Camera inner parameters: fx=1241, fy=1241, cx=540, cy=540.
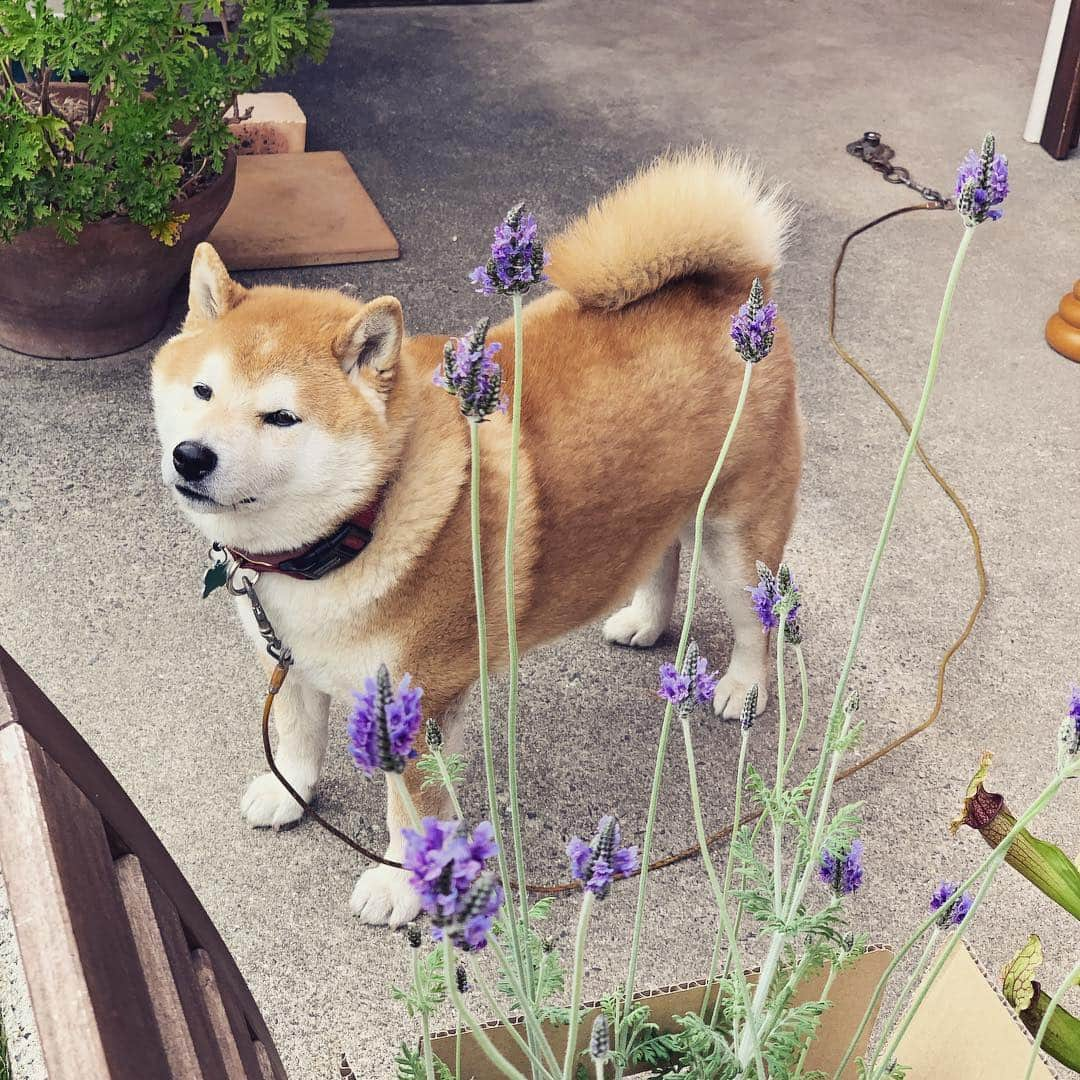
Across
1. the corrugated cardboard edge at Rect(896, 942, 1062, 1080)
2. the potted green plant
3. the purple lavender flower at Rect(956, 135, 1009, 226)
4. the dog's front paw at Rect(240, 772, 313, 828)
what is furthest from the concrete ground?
the purple lavender flower at Rect(956, 135, 1009, 226)

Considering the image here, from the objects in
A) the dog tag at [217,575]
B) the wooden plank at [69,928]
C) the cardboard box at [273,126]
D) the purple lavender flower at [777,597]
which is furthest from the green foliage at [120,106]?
the wooden plank at [69,928]

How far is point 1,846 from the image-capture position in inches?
22.6

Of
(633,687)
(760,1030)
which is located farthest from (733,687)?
(760,1030)

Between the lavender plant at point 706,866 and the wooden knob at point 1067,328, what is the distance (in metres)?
2.31

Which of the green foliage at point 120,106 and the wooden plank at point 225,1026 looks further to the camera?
the green foliage at point 120,106

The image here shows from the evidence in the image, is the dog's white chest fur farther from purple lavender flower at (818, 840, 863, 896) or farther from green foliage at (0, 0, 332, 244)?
green foliage at (0, 0, 332, 244)

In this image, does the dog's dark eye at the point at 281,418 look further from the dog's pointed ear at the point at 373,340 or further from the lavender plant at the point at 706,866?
the lavender plant at the point at 706,866

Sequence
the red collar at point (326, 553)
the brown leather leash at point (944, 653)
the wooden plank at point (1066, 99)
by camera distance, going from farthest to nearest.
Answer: the wooden plank at point (1066, 99) < the brown leather leash at point (944, 653) < the red collar at point (326, 553)

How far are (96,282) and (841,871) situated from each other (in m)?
2.18

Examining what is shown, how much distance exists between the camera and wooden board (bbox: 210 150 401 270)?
312 centimetres

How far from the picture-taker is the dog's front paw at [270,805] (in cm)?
189

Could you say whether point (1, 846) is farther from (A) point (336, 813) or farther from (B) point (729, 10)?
(B) point (729, 10)

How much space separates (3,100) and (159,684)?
1.18 meters

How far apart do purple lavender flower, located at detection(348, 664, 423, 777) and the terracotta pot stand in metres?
2.17
